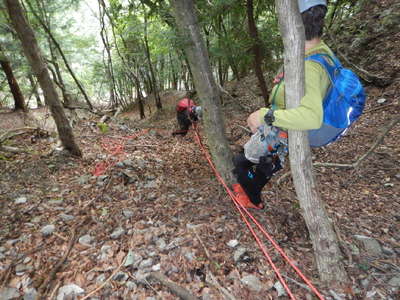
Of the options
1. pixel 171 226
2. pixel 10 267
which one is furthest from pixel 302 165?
pixel 10 267

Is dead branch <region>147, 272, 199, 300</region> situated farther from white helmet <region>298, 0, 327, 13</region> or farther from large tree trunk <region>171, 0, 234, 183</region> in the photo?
white helmet <region>298, 0, 327, 13</region>

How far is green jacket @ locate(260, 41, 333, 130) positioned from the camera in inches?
70.5

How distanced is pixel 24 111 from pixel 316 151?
12982 millimetres

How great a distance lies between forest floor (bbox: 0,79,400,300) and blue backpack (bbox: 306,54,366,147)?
1567 mm

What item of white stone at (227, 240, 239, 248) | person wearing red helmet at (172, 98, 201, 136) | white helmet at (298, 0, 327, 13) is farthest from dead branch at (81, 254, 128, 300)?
person wearing red helmet at (172, 98, 201, 136)

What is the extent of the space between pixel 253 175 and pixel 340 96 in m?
1.47

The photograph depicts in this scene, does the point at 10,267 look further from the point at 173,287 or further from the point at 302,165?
the point at 302,165

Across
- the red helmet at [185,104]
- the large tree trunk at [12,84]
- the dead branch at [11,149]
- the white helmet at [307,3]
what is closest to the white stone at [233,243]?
the white helmet at [307,3]

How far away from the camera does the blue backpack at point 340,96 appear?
193 centimetres

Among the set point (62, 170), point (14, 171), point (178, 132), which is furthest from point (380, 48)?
point (14, 171)

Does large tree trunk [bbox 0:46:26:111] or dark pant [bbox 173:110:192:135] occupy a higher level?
large tree trunk [bbox 0:46:26:111]

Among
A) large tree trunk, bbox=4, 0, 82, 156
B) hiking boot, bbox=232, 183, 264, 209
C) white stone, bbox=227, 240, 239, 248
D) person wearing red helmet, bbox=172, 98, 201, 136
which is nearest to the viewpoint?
white stone, bbox=227, 240, 239, 248

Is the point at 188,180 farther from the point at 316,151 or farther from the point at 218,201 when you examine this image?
the point at 316,151

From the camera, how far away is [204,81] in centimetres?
307
